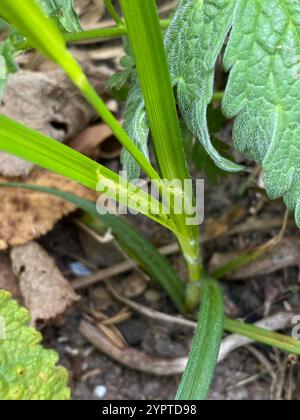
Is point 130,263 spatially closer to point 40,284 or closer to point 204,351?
point 40,284

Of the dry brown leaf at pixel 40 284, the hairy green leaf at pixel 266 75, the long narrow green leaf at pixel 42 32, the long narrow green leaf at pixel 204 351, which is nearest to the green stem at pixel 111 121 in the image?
the long narrow green leaf at pixel 42 32

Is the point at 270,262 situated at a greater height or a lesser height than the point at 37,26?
lesser

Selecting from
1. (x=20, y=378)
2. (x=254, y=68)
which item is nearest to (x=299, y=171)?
(x=254, y=68)

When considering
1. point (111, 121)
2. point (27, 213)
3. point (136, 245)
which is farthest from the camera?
point (27, 213)

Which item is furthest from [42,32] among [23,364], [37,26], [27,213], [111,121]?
[27,213]

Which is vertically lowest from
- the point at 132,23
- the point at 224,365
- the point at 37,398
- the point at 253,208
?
the point at 224,365
